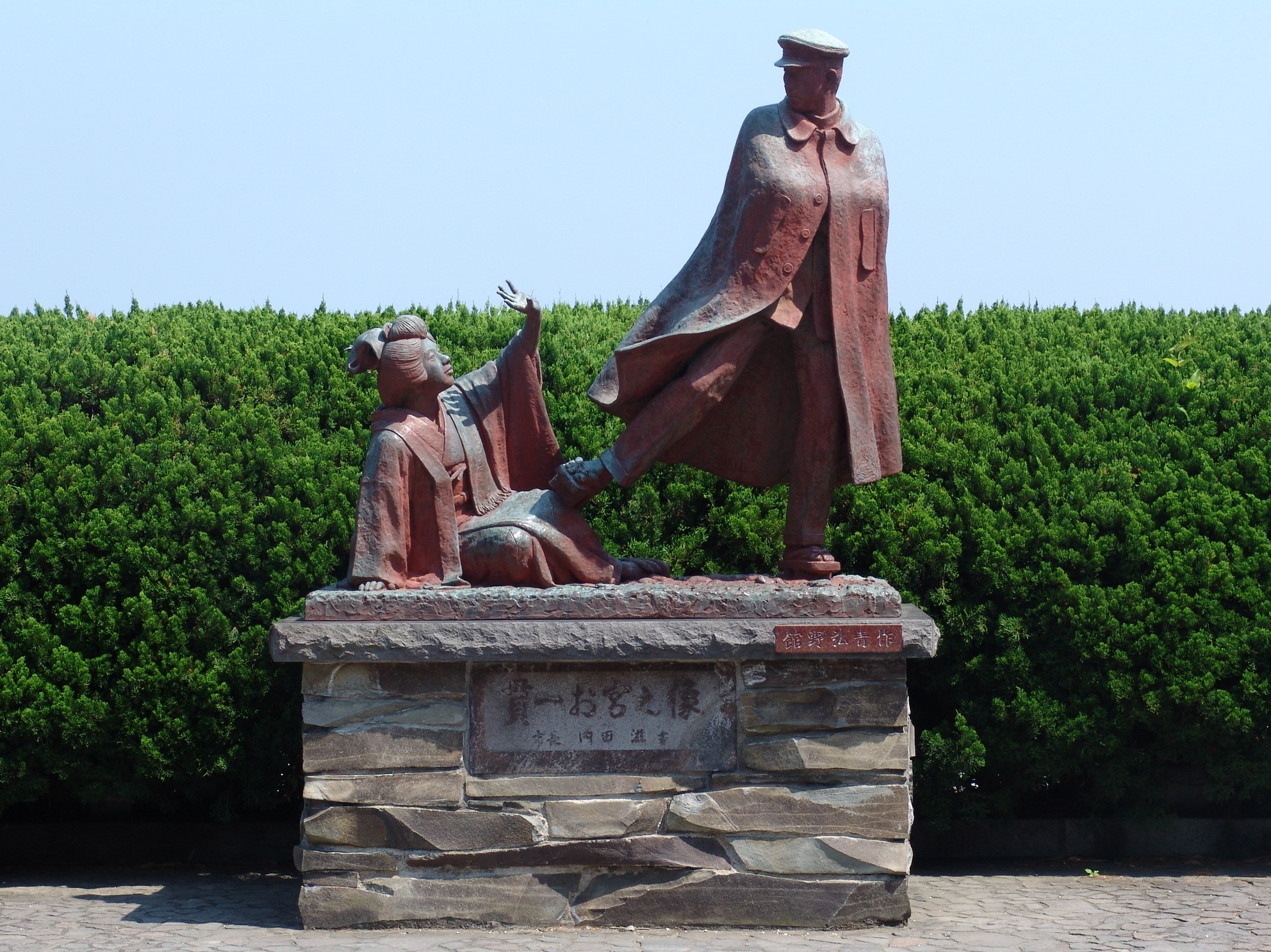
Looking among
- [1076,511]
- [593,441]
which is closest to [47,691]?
[593,441]

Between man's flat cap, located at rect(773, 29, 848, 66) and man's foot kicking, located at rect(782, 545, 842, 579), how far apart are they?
1.62 meters

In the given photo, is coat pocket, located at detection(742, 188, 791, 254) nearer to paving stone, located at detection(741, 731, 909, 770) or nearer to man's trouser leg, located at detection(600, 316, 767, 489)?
man's trouser leg, located at detection(600, 316, 767, 489)

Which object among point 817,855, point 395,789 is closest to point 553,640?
point 395,789

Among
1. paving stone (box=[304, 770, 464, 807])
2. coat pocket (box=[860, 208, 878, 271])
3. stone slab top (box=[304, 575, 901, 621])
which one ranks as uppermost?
coat pocket (box=[860, 208, 878, 271])

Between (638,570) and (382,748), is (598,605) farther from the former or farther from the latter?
(382,748)

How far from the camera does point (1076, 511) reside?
5777 millimetres

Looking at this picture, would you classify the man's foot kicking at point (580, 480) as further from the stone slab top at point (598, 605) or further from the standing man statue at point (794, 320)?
the stone slab top at point (598, 605)

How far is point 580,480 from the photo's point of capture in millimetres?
5078

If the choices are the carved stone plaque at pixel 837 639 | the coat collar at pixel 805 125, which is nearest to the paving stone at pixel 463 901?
the carved stone plaque at pixel 837 639

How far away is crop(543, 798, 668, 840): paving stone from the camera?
4.68 m

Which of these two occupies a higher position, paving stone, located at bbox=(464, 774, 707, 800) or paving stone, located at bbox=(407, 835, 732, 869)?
paving stone, located at bbox=(464, 774, 707, 800)

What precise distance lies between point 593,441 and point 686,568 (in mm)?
667

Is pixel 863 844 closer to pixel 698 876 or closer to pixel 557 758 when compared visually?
A: pixel 698 876

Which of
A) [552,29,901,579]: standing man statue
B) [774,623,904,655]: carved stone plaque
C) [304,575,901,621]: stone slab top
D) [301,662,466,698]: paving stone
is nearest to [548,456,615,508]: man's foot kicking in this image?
[552,29,901,579]: standing man statue
